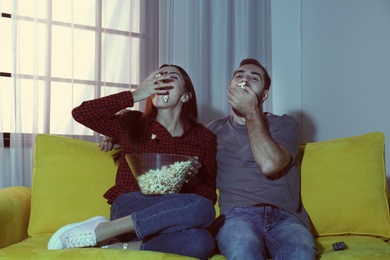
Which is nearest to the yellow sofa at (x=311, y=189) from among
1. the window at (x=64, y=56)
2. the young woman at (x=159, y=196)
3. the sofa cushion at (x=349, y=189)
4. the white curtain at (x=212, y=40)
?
the sofa cushion at (x=349, y=189)

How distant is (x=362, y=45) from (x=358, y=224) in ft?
3.98

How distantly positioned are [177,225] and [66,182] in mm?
653

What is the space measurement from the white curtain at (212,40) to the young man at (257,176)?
3.09 ft

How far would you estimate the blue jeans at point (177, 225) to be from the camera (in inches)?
69.8

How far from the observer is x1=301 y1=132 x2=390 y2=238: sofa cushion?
87.4 inches

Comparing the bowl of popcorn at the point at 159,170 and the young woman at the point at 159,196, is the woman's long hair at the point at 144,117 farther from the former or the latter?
the bowl of popcorn at the point at 159,170

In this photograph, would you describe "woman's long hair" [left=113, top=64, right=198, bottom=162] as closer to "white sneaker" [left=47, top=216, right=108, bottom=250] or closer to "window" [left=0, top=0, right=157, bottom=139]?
"white sneaker" [left=47, top=216, right=108, bottom=250]

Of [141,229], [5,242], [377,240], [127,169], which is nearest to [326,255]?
[377,240]

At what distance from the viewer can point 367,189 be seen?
223cm

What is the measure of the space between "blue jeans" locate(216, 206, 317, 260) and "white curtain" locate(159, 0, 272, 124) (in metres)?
1.35

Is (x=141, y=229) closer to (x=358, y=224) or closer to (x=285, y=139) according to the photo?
(x=285, y=139)

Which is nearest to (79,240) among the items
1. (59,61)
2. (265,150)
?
(265,150)

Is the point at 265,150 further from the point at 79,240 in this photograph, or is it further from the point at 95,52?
the point at 95,52

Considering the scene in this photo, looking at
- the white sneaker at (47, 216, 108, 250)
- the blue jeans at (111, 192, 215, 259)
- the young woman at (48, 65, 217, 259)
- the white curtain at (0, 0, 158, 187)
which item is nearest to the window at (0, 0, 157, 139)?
the white curtain at (0, 0, 158, 187)
